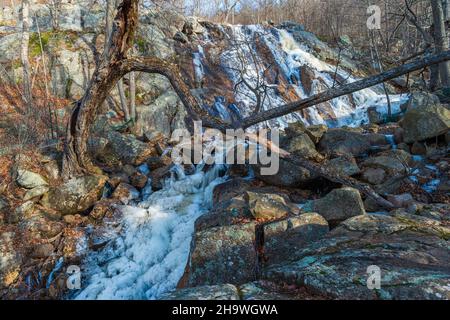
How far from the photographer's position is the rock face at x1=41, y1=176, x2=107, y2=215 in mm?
8297

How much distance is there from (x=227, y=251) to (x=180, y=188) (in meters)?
5.05

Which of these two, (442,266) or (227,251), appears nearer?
(442,266)

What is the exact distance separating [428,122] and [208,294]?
25.5ft

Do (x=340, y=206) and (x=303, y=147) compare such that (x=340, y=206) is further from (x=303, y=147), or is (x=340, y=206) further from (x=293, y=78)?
(x=293, y=78)

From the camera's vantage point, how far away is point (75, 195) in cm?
852

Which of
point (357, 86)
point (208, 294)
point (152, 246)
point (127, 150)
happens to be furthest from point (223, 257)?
point (127, 150)

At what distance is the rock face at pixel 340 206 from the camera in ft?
17.3

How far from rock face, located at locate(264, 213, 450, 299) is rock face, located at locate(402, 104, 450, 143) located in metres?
4.40

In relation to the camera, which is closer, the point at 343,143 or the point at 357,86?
the point at 357,86

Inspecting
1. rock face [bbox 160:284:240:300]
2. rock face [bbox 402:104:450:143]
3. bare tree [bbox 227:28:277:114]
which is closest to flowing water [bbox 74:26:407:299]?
bare tree [bbox 227:28:277:114]

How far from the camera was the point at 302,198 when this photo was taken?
752 cm

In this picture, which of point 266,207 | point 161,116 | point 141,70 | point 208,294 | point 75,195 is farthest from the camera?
point 161,116

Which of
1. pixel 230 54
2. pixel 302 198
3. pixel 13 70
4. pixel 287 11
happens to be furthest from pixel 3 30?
pixel 287 11
